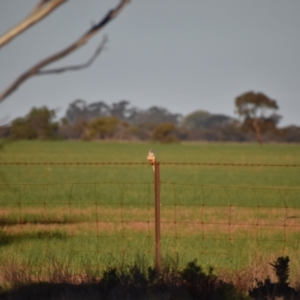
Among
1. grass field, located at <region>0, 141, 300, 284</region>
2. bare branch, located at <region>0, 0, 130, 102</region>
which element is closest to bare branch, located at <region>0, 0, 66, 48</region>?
bare branch, located at <region>0, 0, 130, 102</region>

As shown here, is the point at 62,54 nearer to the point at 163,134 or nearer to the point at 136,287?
the point at 136,287

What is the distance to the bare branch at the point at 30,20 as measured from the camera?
313 cm

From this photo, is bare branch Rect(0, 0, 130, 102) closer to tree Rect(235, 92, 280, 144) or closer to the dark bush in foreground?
the dark bush in foreground

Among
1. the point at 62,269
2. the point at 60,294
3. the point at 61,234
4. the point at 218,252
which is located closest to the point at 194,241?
the point at 218,252

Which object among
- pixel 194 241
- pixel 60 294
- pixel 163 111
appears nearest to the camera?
pixel 60 294

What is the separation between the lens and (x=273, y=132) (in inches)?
4621

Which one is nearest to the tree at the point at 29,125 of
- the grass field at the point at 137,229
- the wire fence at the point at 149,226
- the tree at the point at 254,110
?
the grass field at the point at 137,229

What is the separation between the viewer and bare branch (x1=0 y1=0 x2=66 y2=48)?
3135 millimetres

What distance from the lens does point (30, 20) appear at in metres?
3.15

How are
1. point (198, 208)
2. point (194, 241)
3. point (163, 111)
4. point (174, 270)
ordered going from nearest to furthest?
point (174, 270) → point (194, 241) → point (198, 208) → point (163, 111)

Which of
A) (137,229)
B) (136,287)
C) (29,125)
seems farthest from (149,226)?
(29,125)

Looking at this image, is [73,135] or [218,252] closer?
[218,252]

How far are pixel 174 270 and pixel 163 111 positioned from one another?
183 meters

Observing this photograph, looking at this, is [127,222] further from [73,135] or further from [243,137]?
[243,137]
